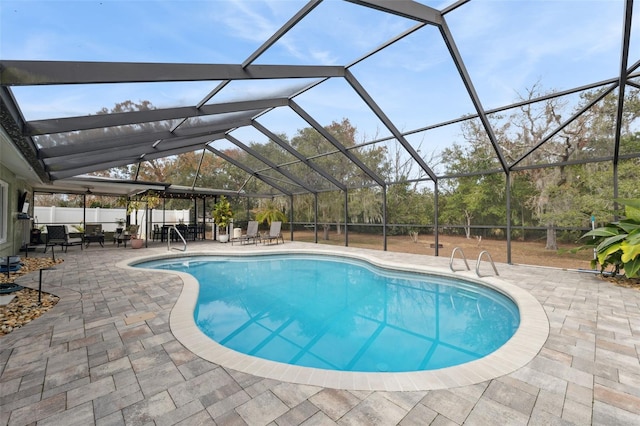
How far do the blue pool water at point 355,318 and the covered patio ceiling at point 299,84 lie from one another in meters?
3.54

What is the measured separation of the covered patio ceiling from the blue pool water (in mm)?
3536

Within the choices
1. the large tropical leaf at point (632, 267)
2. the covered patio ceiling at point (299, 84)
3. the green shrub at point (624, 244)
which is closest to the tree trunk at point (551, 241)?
the green shrub at point (624, 244)

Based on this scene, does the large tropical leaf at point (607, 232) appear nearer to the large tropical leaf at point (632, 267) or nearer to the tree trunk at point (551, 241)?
the large tropical leaf at point (632, 267)

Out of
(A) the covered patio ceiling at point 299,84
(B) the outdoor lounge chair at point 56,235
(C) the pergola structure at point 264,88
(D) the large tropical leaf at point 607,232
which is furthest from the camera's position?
(B) the outdoor lounge chair at point 56,235

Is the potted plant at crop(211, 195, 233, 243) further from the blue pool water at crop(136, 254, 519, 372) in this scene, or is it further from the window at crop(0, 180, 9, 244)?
the window at crop(0, 180, 9, 244)

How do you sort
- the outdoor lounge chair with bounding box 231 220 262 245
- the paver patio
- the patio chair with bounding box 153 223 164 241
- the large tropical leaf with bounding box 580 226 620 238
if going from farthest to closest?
the patio chair with bounding box 153 223 164 241, the outdoor lounge chair with bounding box 231 220 262 245, the large tropical leaf with bounding box 580 226 620 238, the paver patio

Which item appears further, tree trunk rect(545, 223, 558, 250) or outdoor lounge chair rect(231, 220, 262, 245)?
outdoor lounge chair rect(231, 220, 262, 245)

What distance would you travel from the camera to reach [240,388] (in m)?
2.20

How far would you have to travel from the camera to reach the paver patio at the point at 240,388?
189 cm

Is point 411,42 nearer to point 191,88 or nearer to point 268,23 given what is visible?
point 268,23

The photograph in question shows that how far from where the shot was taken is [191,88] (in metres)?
5.27

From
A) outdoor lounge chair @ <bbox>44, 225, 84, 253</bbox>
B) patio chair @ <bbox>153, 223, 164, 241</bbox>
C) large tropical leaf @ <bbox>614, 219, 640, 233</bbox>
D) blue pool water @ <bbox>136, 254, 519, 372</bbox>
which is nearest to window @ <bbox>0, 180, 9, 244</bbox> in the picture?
outdoor lounge chair @ <bbox>44, 225, 84, 253</bbox>

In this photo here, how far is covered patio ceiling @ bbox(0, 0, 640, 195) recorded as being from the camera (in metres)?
3.73

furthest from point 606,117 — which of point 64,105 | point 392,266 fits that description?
point 64,105
